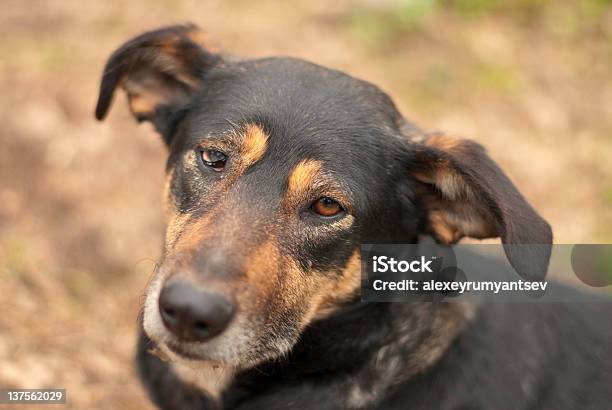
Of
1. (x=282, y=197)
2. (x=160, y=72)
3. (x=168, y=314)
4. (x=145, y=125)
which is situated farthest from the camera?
(x=145, y=125)

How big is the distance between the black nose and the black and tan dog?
0.04ft

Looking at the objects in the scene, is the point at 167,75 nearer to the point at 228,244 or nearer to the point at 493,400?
the point at 228,244

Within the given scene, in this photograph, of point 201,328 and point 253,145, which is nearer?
point 201,328

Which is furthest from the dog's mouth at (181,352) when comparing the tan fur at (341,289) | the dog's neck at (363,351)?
the tan fur at (341,289)

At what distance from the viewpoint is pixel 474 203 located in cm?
357

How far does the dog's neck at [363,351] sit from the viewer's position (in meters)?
3.76

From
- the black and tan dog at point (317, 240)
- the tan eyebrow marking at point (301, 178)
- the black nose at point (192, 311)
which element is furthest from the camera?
the tan eyebrow marking at point (301, 178)

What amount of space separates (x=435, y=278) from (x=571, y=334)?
940 mm

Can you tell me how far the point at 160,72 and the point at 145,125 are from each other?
2.81 metres

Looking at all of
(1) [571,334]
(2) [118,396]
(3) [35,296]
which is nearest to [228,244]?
(1) [571,334]

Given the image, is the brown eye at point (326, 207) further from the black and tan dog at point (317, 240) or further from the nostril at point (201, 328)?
the nostril at point (201, 328)

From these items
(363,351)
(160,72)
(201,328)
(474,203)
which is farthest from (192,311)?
(160,72)

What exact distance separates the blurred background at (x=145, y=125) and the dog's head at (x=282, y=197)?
1.67 meters

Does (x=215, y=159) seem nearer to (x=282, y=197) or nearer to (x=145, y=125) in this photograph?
(x=282, y=197)
